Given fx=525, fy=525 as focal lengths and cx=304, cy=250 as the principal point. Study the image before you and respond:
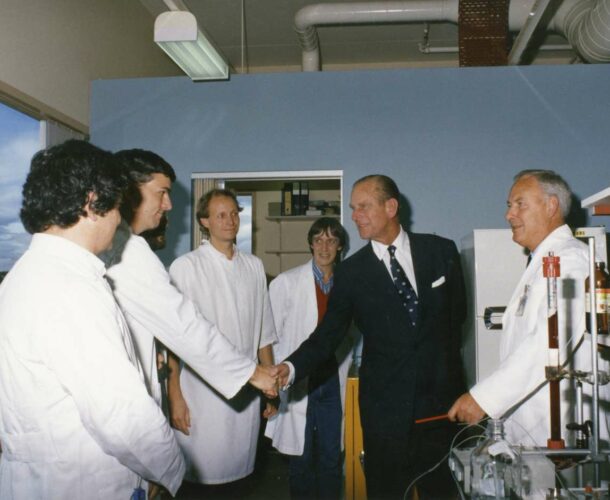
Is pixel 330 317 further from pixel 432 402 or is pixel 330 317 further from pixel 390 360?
pixel 432 402

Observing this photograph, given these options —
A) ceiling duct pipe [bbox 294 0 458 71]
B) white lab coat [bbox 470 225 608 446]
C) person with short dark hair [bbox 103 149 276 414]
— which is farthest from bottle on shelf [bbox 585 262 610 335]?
ceiling duct pipe [bbox 294 0 458 71]

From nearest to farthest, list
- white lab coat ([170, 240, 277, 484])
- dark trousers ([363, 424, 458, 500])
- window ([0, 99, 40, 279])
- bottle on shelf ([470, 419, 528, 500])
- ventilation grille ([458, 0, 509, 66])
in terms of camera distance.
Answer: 1. bottle on shelf ([470, 419, 528, 500])
2. dark trousers ([363, 424, 458, 500])
3. white lab coat ([170, 240, 277, 484])
4. window ([0, 99, 40, 279])
5. ventilation grille ([458, 0, 509, 66])

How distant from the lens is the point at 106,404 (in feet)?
3.90

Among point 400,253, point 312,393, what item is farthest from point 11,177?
point 400,253

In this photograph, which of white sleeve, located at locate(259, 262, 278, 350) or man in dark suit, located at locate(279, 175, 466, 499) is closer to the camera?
man in dark suit, located at locate(279, 175, 466, 499)

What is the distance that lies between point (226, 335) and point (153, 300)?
829mm

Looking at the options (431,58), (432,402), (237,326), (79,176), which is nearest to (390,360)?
(432,402)

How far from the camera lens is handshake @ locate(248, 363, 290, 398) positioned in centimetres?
215

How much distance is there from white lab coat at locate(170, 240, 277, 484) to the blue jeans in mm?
541

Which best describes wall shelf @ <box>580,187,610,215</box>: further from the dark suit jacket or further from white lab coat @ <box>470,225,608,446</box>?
the dark suit jacket

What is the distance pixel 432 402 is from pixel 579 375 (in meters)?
0.99

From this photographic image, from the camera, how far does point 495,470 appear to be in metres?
1.14

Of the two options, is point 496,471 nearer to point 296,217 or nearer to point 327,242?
point 327,242

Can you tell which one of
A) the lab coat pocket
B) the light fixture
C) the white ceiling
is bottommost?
the lab coat pocket
